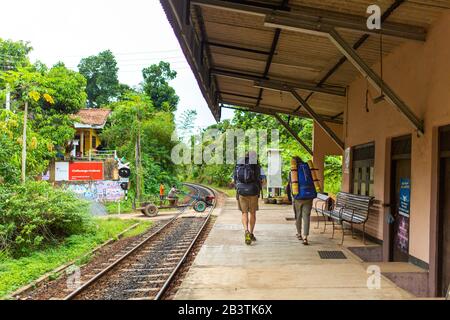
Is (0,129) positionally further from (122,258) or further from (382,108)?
(382,108)

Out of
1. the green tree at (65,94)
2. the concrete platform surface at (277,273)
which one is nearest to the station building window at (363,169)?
the concrete platform surface at (277,273)

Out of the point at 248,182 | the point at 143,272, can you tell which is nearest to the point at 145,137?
the point at 143,272

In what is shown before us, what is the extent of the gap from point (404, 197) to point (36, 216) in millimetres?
8558

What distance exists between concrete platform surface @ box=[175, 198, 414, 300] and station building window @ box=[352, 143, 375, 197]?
4.08ft

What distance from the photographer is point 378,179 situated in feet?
25.7

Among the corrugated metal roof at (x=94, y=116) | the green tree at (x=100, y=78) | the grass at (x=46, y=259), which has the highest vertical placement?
the green tree at (x=100, y=78)

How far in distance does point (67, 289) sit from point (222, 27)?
492 centimetres

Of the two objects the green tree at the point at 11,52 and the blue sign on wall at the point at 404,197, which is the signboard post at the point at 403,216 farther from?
the green tree at the point at 11,52

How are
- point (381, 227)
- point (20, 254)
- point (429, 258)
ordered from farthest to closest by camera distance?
point (20, 254)
point (381, 227)
point (429, 258)

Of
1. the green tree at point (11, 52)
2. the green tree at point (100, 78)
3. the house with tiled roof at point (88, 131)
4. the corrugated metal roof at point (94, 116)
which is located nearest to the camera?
the green tree at point (11, 52)

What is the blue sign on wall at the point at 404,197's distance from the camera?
6597 millimetres

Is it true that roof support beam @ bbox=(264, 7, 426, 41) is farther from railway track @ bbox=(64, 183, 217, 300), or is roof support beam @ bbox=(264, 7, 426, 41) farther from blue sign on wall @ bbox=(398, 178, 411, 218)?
railway track @ bbox=(64, 183, 217, 300)

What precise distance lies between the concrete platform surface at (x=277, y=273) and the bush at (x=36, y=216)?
490 cm
